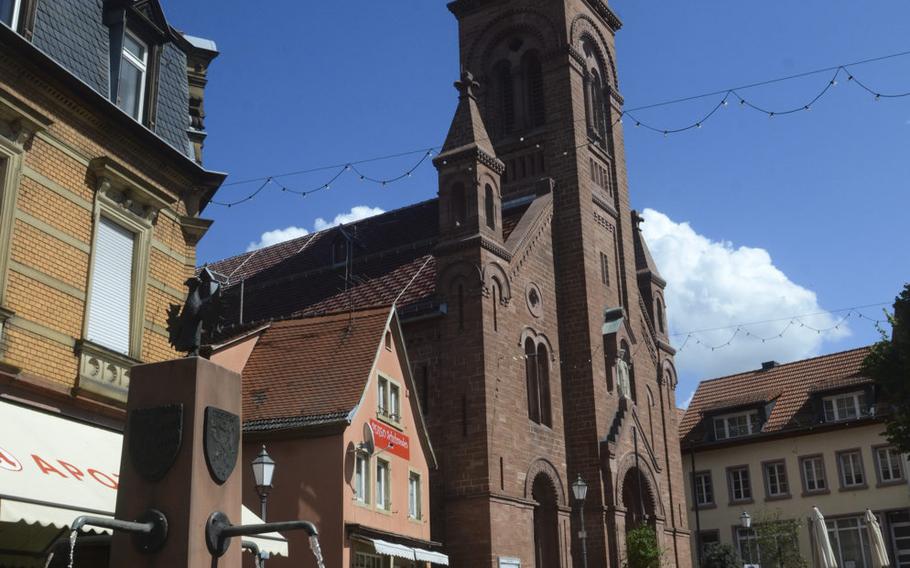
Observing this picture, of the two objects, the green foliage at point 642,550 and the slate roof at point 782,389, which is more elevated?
the slate roof at point 782,389

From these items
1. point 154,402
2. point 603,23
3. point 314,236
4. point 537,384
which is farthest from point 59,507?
point 603,23

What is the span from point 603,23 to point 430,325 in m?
18.7

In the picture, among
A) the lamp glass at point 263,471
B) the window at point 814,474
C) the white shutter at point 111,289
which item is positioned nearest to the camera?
the white shutter at point 111,289

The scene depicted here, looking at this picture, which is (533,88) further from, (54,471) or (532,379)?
(54,471)

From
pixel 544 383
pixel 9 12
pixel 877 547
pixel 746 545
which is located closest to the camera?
pixel 9 12

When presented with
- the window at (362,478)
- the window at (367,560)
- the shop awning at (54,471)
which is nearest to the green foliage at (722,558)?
the window at (367,560)

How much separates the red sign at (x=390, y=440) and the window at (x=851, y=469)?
2899cm

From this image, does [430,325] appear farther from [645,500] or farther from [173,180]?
[173,180]

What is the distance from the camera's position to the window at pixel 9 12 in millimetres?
14281

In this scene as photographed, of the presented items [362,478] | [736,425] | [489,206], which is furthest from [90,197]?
[736,425]

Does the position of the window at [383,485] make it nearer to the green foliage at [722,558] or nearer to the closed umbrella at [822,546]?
the closed umbrella at [822,546]

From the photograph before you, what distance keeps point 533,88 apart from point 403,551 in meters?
23.1

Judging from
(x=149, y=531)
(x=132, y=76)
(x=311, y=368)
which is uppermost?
(x=132, y=76)

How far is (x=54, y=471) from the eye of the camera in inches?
488
